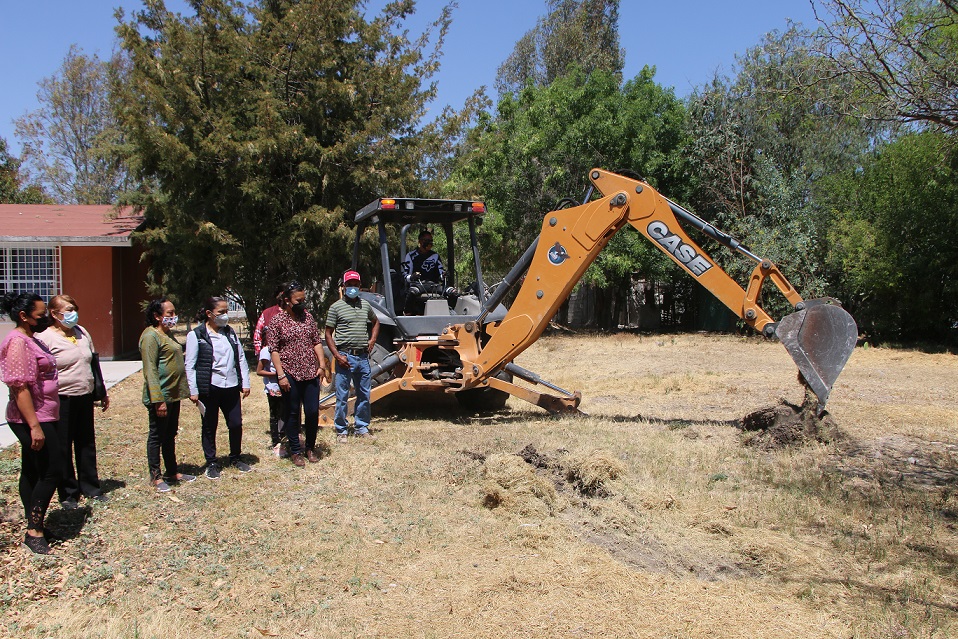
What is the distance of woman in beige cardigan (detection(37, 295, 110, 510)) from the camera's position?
5.67 m

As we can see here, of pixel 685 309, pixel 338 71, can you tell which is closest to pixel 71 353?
pixel 338 71

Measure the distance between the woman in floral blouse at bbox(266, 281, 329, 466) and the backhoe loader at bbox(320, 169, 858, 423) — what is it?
5.82 ft

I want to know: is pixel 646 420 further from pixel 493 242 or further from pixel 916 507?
pixel 493 242

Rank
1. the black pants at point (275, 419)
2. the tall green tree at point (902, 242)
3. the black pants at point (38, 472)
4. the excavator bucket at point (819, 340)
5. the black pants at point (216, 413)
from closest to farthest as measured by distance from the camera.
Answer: the black pants at point (38, 472)
the black pants at point (216, 413)
the excavator bucket at point (819, 340)
the black pants at point (275, 419)
the tall green tree at point (902, 242)

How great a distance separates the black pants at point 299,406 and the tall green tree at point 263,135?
812 cm

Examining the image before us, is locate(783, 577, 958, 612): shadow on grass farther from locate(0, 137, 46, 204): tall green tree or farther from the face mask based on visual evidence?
locate(0, 137, 46, 204): tall green tree

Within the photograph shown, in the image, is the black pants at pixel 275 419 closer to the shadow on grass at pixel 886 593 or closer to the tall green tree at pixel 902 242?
the shadow on grass at pixel 886 593

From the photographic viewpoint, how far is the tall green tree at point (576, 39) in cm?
3294

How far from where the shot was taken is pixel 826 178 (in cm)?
2120

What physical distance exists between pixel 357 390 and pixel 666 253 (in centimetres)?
357

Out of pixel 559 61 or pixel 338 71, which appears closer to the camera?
pixel 338 71

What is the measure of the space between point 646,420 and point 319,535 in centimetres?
478

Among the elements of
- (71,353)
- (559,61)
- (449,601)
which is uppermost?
(559,61)

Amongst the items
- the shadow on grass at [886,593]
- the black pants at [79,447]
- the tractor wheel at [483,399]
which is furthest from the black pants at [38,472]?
the tractor wheel at [483,399]
